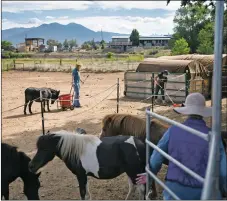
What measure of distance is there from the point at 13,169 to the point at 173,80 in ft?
35.7

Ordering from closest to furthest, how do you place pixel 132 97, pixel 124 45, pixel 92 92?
pixel 132 97, pixel 92 92, pixel 124 45

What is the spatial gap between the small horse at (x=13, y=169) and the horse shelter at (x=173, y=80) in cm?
994

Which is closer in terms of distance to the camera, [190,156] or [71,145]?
[190,156]

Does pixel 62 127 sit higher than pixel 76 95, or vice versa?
pixel 76 95

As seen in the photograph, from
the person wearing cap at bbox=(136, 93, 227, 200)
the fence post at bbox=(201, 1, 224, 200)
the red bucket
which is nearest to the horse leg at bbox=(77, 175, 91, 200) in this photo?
the person wearing cap at bbox=(136, 93, 227, 200)

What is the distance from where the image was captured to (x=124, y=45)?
7150 cm

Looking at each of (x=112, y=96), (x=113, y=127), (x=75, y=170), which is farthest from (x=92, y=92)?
(x=75, y=170)

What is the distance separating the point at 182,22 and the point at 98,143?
60.7 metres

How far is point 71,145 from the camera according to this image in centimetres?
430

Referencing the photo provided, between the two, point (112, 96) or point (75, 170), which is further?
point (112, 96)

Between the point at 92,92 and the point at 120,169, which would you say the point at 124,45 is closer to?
the point at 92,92

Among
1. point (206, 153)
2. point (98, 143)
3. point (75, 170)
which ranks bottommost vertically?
point (75, 170)

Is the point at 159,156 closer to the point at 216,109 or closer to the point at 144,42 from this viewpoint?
the point at 216,109

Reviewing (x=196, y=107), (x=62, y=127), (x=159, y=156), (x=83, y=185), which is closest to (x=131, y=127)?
(x=83, y=185)
